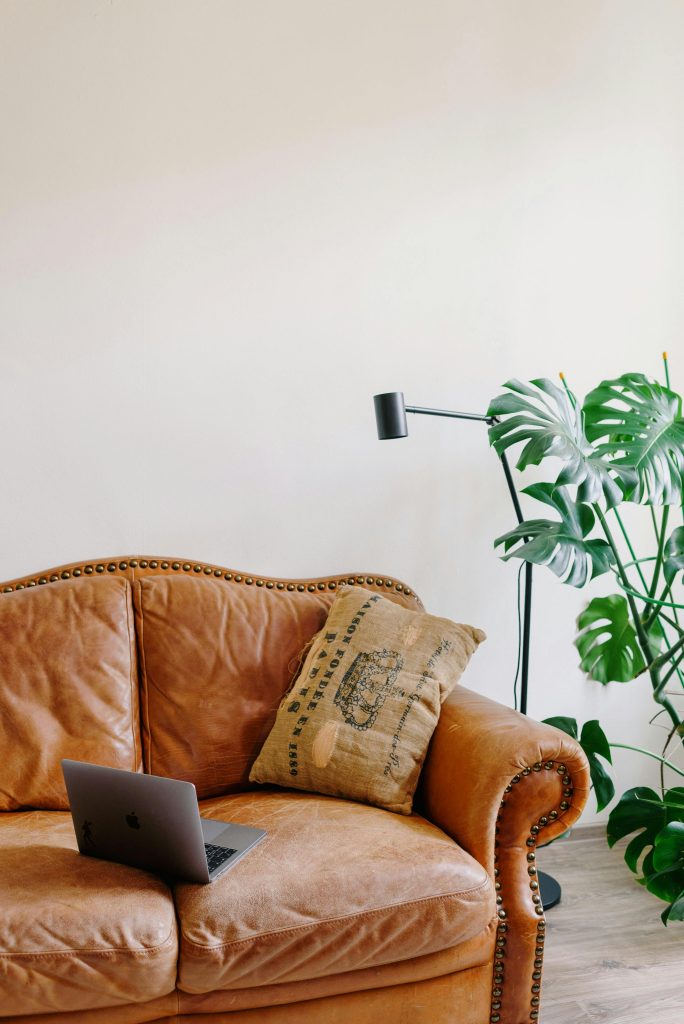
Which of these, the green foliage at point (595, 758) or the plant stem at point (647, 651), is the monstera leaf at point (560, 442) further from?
the green foliage at point (595, 758)

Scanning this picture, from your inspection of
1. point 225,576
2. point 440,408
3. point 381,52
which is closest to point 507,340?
point 440,408

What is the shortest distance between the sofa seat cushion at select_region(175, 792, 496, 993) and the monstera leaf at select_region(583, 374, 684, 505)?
3.05 ft

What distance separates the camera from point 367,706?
196cm

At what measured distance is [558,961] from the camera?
2008 mm

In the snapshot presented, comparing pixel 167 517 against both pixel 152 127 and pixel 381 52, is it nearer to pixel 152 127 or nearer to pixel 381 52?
pixel 152 127

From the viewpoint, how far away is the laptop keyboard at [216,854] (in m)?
1.60

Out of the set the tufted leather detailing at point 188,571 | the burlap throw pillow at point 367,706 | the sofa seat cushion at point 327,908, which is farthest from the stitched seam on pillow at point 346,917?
the tufted leather detailing at point 188,571

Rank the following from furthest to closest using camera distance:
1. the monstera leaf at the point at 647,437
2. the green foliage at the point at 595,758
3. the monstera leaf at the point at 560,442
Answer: the green foliage at the point at 595,758
the monstera leaf at the point at 647,437
the monstera leaf at the point at 560,442

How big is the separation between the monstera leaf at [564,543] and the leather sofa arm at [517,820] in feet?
1.28

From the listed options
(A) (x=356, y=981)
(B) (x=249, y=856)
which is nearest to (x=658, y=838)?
(A) (x=356, y=981)

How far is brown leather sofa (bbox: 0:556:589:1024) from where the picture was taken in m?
1.45

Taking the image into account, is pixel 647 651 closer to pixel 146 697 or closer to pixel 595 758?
pixel 595 758

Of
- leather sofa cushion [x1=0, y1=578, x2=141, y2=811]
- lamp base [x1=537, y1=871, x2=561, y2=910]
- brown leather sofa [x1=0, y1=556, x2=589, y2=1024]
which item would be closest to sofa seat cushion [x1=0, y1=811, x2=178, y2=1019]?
brown leather sofa [x1=0, y1=556, x2=589, y2=1024]

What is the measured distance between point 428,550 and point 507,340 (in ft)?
2.32
